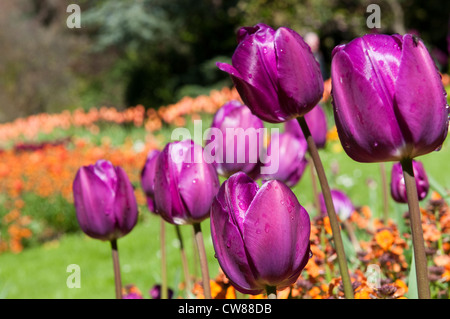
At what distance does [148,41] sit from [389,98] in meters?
14.5

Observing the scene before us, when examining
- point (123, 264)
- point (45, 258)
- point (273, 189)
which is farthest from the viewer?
point (45, 258)

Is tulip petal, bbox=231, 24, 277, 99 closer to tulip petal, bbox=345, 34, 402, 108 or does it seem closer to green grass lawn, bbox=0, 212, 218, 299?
tulip petal, bbox=345, 34, 402, 108

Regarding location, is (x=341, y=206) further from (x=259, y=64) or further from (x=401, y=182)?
(x=259, y=64)

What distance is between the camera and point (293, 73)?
781 mm

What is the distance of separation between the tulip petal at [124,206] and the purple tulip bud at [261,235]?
0.38m

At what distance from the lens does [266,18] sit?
510 inches

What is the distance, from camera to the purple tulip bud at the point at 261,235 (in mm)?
648

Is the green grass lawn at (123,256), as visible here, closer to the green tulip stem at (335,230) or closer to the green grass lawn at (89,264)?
the green grass lawn at (89,264)

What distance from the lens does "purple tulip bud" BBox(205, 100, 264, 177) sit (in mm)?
1127

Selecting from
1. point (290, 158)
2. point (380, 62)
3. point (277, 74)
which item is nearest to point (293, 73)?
point (277, 74)

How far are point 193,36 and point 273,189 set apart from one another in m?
16.0
